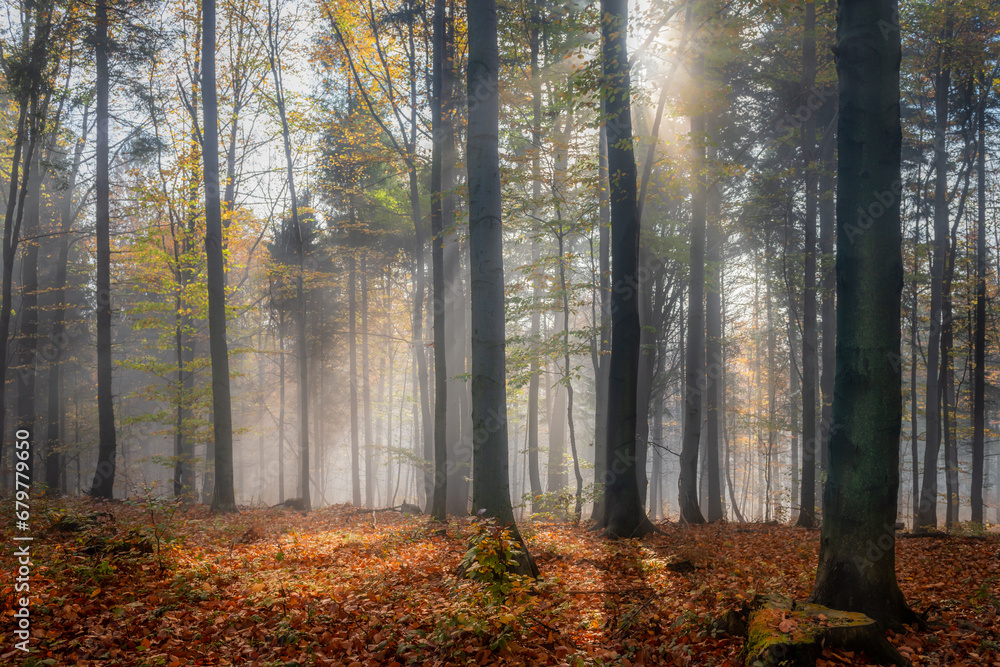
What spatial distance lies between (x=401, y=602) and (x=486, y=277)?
4.08 meters

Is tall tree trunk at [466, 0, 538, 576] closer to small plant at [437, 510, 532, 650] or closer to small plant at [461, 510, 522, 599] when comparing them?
small plant at [437, 510, 532, 650]

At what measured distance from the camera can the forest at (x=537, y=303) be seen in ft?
14.5

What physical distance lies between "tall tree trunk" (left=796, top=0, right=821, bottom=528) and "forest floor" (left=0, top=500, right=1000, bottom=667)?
12.6 ft

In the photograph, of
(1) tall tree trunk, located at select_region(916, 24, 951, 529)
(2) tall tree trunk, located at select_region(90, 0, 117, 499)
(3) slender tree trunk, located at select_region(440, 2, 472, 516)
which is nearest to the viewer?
(2) tall tree trunk, located at select_region(90, 0, 117, 499)

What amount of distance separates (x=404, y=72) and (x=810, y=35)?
32.3 feet

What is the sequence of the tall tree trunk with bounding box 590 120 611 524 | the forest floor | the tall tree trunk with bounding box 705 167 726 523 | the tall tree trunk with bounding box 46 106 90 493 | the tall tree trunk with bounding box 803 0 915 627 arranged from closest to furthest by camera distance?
1. the forest floor
2. the tall tree trunk with bounding box 803 0 915 627
3. the tall tree trunk with bounding box 590 120 611 524
4. the tall tree trunk with bounding box 705 167 726 523
5. the tall tree trunk with bounding box 46 106 90 493

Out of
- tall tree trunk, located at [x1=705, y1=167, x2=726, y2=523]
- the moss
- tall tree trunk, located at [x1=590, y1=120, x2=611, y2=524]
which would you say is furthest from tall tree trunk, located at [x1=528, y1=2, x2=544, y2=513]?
the moss

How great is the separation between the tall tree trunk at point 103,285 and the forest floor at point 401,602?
18.0ft

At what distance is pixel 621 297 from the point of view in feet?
30.0

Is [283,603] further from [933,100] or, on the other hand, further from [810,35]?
[933,100]

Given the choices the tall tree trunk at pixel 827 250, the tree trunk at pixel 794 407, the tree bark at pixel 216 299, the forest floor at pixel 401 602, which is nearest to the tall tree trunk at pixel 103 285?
the tree bark at pixel 216 299

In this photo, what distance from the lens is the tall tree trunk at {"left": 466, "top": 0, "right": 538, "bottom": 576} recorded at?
6867 mm

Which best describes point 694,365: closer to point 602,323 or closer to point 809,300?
point 602,323

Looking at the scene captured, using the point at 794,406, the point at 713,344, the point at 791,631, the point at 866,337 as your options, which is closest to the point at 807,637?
the point at 791,631
